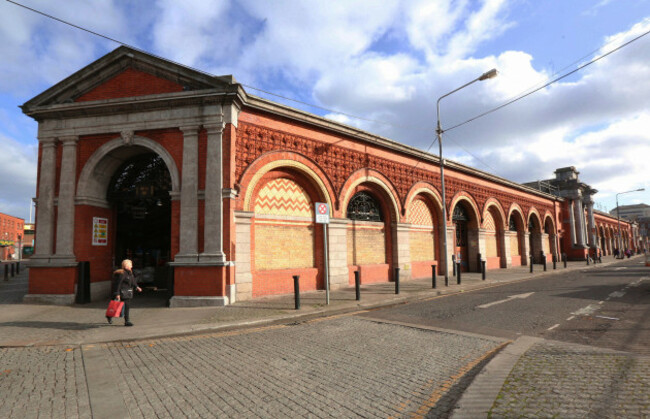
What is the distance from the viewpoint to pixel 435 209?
19672 millimetres

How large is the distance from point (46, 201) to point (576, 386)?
46.7 ft

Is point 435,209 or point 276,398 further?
point 435,209

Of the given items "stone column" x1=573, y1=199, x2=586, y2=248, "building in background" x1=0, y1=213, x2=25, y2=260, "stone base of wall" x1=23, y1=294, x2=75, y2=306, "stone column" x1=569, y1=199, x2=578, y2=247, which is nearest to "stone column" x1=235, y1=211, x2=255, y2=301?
"stone base of wall" x1=23, y1=294, x2=75, y2=306

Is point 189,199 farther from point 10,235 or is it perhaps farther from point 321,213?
point 10,235

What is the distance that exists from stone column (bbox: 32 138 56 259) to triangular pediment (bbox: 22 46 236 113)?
1.51 meters

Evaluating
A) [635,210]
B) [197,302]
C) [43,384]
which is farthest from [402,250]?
[635,210]

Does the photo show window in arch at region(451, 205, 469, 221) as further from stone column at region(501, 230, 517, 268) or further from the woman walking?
the woman walking

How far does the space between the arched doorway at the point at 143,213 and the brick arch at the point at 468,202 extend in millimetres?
15328

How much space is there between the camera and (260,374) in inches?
179

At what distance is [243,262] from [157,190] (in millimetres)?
4150

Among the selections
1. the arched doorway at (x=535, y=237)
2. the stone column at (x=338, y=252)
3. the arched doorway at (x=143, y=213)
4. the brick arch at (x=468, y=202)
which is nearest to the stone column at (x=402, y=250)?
the stone column at (x=338, y=252)

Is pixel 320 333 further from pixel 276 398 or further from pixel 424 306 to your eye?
pixel 424 306

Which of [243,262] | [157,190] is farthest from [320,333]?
[157,190]

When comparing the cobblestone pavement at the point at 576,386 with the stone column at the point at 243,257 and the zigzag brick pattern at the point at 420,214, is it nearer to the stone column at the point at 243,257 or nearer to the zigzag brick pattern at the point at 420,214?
the stone column at the point at 243,257
